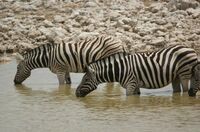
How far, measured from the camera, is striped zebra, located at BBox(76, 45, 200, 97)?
1302 centimetres

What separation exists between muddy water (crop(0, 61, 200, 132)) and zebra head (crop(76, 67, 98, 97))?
0.56 ft

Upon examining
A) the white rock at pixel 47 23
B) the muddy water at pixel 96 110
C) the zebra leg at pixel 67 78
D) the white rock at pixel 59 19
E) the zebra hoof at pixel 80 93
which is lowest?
the muddy water at pixel 96 110

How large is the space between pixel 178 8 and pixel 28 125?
48.5ft

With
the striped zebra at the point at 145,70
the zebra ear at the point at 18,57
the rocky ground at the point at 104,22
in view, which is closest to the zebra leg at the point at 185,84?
the striped zebra at the point at 145,70

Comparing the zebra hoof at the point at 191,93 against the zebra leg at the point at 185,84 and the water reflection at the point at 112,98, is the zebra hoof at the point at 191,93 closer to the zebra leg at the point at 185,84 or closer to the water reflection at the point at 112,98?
the water reflection at the point at 112,98

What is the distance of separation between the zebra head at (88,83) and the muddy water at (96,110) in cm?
17

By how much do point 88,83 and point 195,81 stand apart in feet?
6.54

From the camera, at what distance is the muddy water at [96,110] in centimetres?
1041

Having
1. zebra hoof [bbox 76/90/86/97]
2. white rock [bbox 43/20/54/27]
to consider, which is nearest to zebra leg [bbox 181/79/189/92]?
zebra hoof [bbox 76/90/86/97]

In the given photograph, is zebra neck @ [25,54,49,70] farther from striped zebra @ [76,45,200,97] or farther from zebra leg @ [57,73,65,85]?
striped zebra @ [76,45,200,97]

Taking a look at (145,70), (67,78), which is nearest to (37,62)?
(67,78)

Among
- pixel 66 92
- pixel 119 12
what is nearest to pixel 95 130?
pixel 66 92

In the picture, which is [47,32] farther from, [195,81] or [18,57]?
[195,81]

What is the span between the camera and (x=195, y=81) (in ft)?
42.6
